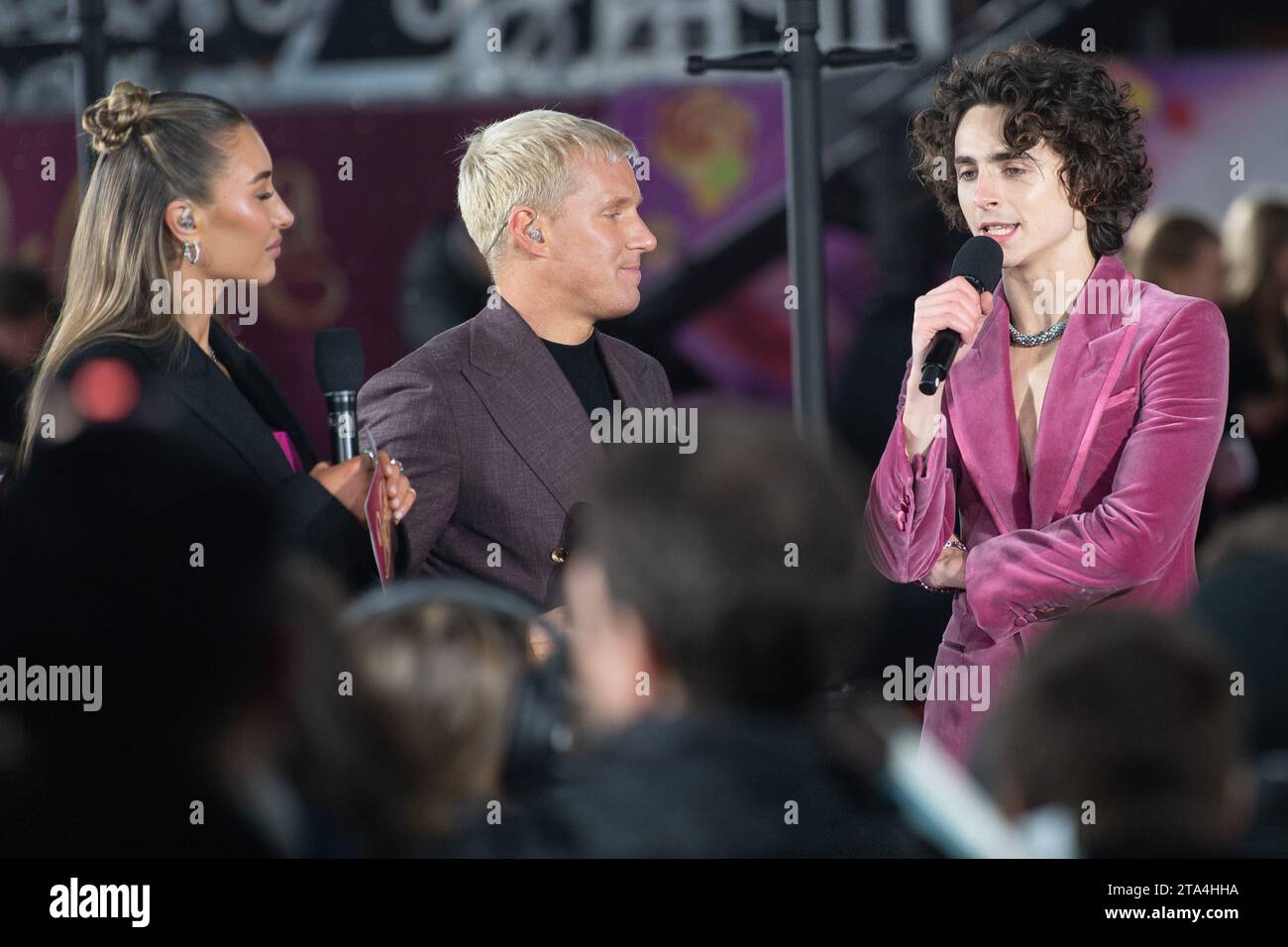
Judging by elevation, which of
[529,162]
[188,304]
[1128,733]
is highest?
[529,162]

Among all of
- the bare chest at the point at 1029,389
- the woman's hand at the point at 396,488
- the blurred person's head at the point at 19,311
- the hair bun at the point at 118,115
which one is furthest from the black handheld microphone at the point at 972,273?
the blurred person's head at the point at 19,311

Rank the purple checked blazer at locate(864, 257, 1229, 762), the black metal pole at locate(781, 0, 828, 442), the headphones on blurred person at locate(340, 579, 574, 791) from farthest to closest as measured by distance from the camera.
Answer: the black metal pole at locate(781, 0, 828, 442), the purple checked blazer at locate(864, 257, 1229, 762), the headphones on blurred person at locate(340, 579, 574, 791)

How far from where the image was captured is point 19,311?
4594 mm

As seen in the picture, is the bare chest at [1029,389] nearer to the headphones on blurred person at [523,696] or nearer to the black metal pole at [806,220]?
the black metal pole at [806,220]

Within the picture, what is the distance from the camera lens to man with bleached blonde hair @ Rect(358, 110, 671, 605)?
9.11 feet

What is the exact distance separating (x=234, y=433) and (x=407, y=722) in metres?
1.10

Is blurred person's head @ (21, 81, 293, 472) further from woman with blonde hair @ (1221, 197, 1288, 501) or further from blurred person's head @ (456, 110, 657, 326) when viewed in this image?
woman with blonde hair @ (1221, 197, 1288, 501)

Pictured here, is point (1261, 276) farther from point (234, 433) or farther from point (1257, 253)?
point (234, 433)

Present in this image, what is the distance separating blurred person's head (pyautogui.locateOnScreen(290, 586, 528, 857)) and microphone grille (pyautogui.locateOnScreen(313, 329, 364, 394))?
94 cm

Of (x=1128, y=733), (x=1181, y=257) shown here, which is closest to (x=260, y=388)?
(x=1128, y=733)

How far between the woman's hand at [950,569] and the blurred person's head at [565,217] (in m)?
0.64

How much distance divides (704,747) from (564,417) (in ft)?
4.83

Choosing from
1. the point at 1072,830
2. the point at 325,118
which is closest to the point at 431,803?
the point at 1072,830

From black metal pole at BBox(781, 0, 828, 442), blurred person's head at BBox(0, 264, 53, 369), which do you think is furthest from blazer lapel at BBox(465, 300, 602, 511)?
blurred person's head at BBox(0, 264, 53, 369)
